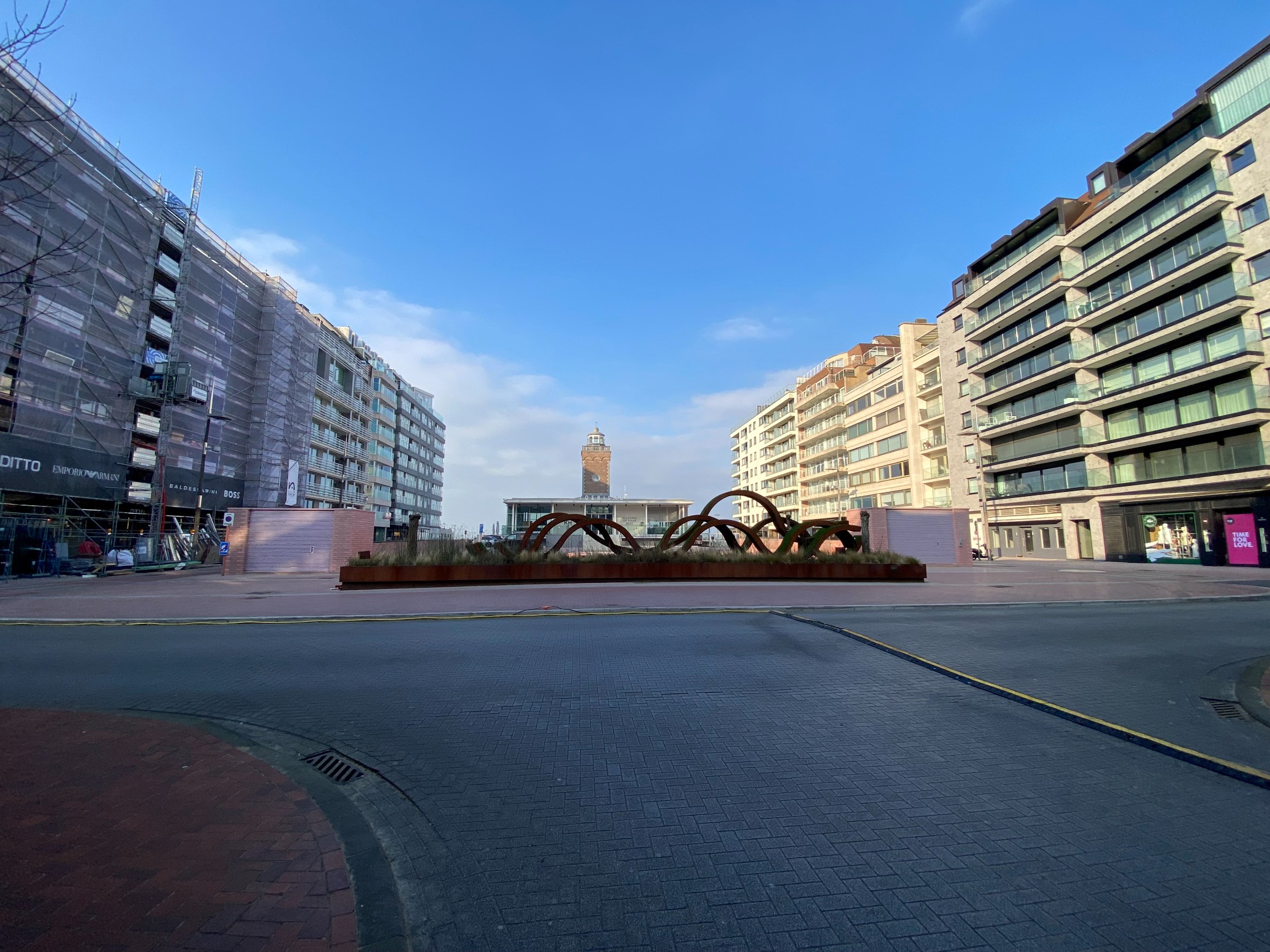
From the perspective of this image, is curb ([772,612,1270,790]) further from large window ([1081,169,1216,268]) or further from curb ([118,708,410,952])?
large window ([1081,169,1216,268])

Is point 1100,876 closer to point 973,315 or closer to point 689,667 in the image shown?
point 689,667

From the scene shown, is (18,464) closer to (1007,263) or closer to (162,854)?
(162,854)

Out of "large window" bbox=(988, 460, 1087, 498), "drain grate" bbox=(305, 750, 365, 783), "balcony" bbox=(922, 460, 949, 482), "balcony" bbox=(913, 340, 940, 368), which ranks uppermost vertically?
"balcony" bbox=(913, 340, 940, 368)

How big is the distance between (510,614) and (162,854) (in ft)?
27.2

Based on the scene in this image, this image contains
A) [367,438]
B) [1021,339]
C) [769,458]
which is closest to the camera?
[1021,339]

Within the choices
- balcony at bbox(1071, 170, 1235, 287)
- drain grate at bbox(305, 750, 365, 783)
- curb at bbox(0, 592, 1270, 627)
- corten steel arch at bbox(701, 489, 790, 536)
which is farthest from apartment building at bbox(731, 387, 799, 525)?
drain grate at bbox(305, 750, 365, 783)

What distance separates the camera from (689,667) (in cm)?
676

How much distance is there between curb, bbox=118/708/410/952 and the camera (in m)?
2.33

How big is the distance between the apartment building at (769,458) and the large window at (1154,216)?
135ft

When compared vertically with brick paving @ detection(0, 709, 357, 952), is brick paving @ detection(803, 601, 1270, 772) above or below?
above

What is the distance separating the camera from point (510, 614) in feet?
36.7

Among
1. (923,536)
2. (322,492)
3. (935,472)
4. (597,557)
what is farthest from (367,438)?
(935,472)

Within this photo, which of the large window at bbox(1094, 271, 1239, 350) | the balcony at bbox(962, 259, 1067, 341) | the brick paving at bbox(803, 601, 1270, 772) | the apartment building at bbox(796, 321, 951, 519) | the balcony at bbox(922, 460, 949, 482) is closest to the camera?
the brick paving at bbox(803, 601, 1270, 772)

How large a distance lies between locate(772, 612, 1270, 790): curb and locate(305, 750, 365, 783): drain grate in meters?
5.77
